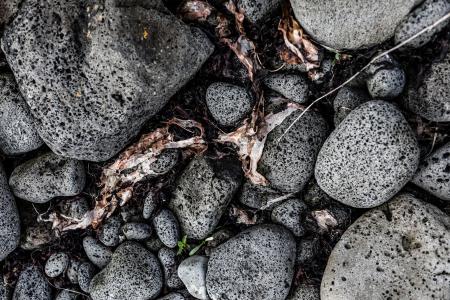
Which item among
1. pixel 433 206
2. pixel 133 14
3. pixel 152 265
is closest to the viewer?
pixel 133 14

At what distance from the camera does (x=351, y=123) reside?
3.27 meters

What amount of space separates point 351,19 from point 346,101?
2.05 feet

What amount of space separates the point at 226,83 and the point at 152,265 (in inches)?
70.1

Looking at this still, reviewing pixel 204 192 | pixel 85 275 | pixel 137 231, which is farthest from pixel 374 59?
pixel 85 275

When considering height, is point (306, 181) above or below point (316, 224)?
above

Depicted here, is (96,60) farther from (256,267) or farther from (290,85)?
(256,267)

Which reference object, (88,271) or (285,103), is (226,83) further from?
(88,271)

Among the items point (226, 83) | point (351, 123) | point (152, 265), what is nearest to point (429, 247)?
point (351, 123)

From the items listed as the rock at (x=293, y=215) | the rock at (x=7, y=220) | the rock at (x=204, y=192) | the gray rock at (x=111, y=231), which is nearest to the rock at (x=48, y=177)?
the rock at (x=7, y=220)

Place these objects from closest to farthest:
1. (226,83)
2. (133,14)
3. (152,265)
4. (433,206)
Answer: (133,14) < (433,206) < (226,83) < (152,265)

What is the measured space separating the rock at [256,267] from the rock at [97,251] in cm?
106

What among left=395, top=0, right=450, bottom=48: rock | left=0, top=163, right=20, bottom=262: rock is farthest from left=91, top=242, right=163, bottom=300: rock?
left=395, top=0, right=450, bottom=48: rock

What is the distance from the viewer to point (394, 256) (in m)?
3.39

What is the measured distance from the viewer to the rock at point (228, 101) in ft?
12.0
